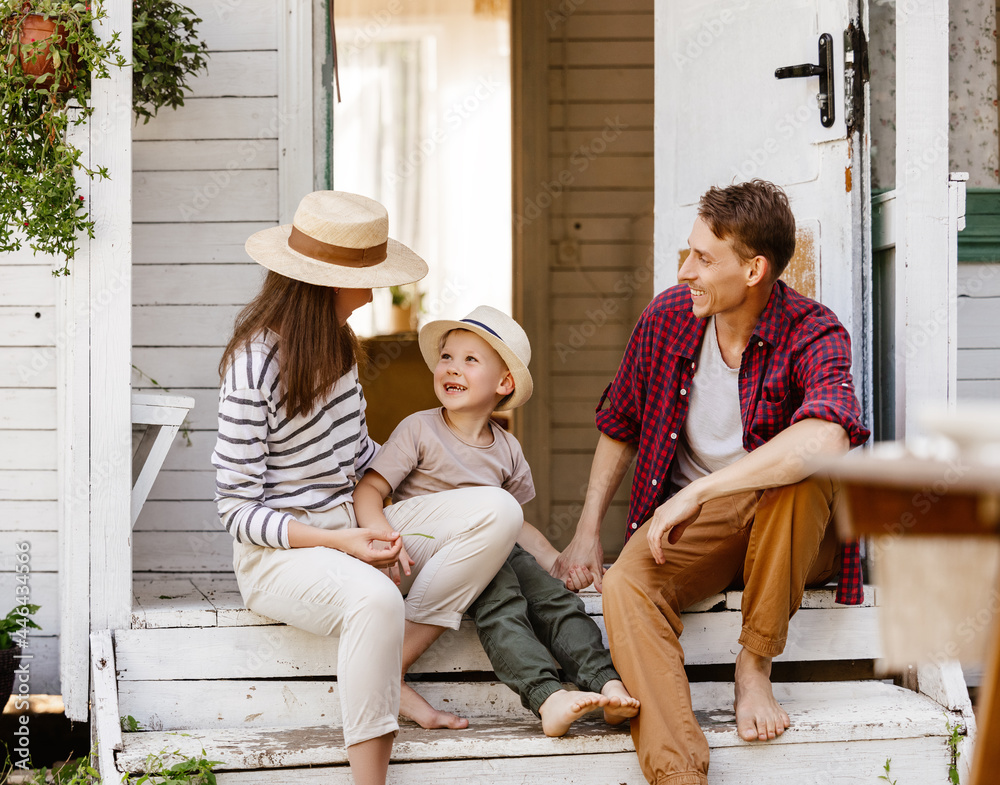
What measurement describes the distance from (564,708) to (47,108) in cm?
177

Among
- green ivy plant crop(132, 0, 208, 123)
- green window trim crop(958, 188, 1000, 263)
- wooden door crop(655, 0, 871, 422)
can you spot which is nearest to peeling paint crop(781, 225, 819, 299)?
wooden door crop(655, 0, 871, 422)

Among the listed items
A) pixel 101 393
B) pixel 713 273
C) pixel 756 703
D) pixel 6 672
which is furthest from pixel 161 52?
pixel 756 703

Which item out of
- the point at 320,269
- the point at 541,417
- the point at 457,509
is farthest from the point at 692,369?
the point at 541,417

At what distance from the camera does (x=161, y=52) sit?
261cm

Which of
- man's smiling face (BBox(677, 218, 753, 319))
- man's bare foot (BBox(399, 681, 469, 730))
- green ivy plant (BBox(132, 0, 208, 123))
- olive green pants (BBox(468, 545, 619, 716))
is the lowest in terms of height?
man's bare foot (BBox(399, 681, 469, 730))

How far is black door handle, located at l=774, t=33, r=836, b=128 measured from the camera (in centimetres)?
253

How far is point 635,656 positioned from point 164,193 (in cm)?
203

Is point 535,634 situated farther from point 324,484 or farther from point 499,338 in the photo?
point 499,338

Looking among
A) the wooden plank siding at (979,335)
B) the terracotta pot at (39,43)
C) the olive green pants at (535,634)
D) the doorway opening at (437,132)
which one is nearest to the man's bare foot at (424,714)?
the olive green pants at (535,634)

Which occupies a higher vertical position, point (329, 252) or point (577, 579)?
point (329, 252)

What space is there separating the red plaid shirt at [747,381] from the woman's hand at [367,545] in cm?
68

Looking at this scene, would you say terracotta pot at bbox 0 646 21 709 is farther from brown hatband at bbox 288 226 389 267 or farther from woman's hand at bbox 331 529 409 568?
brown hatband at bbox 288 226 389 267

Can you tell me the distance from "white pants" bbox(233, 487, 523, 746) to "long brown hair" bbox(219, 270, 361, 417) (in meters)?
0.28

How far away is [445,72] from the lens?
592 cm
